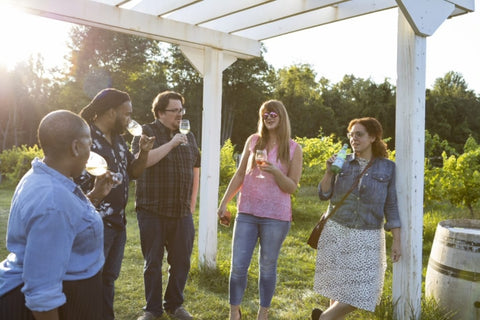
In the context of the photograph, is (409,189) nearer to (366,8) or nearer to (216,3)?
(366,8)

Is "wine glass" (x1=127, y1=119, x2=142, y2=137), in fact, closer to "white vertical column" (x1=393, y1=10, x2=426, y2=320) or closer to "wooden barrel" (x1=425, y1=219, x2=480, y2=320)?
"white vertical column" (x1=393, y1=10, x2=426, y2=320)

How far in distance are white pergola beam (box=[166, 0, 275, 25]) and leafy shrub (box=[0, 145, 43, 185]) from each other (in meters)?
12.0

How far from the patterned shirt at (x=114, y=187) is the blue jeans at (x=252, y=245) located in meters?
0.93

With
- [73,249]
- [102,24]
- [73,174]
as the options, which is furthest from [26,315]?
[102,24]

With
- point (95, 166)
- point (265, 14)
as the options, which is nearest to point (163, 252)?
point (95, 166)

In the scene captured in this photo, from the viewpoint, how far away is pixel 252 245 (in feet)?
11.4

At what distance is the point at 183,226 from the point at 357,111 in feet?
98.7

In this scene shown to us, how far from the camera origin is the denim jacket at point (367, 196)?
3273 millimetres

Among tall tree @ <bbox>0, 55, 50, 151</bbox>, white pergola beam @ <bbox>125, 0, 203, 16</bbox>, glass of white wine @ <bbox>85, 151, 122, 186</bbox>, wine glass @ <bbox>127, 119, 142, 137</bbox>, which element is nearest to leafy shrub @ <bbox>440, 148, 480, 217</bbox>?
white pergola beam @ <bbox>125, 0, 203, 16</bbox>

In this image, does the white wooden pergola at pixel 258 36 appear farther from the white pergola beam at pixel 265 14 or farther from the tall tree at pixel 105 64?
the tall tree at pixel 105 64

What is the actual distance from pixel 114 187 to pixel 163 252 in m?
1.14

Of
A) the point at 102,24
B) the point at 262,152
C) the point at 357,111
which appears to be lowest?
the point at 262,152

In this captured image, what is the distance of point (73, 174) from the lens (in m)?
1.71

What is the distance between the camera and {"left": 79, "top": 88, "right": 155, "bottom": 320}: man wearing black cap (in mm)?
2916
